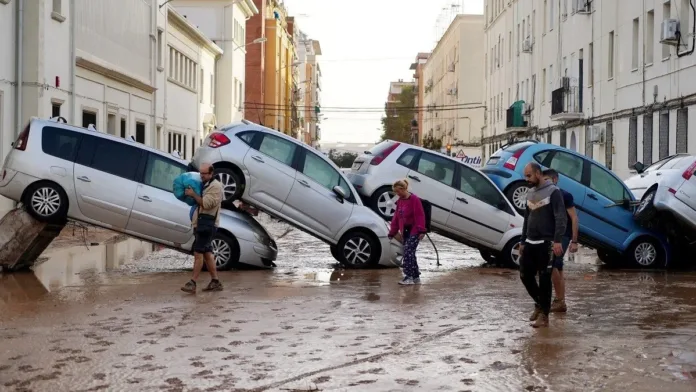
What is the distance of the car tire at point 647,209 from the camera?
18.8m

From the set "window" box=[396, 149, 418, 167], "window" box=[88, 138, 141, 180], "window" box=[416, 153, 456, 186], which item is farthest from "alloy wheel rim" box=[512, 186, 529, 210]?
"window" box=[88, 138, 141, 180]

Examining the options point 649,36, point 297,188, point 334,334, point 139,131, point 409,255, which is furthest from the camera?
point 139,131

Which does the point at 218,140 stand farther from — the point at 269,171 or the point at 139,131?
the point at 139,131

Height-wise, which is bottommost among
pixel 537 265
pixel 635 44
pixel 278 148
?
pixel 537 265

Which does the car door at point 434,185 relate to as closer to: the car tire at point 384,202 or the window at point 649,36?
the car tire at point 384,202

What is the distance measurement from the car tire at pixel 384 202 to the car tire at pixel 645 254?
416cm

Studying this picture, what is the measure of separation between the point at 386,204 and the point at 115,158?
464cm

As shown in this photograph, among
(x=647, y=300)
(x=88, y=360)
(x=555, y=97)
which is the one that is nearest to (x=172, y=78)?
(x=555, y=97)

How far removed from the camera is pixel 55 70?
26.6 metres

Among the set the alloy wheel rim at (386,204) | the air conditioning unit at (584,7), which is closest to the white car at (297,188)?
the alloy wheel rim at (386,204)

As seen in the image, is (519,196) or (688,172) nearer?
(688,172)

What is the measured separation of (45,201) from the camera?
1546cm

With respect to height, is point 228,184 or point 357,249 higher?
point 228,184

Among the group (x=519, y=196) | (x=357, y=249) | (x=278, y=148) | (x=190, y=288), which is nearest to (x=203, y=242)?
(x=190, y=288)
